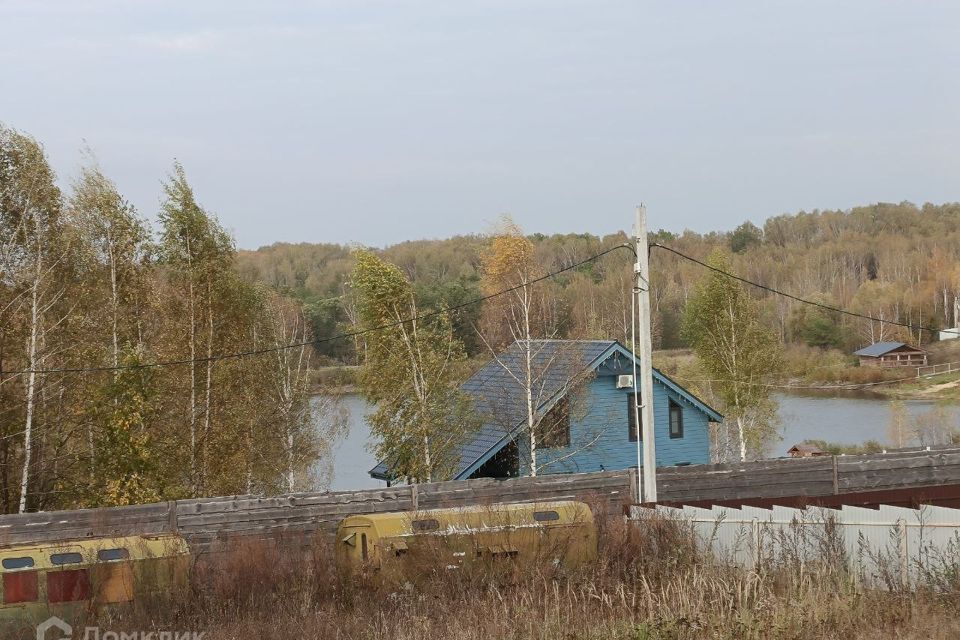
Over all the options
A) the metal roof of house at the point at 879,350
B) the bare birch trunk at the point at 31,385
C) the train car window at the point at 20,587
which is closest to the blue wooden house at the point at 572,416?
the bare birch trunk at the point at 31,385

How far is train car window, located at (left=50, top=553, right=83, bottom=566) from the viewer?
12.1 metres

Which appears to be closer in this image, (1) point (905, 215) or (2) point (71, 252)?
(2) point (71, 252)

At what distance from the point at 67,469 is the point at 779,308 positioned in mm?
87999

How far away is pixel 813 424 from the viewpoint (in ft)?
188

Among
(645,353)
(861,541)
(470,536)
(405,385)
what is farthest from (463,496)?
(405,385)

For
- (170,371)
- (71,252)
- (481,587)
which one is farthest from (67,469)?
(481,587)

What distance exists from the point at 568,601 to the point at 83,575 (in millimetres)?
5830

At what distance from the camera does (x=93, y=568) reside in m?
11.8

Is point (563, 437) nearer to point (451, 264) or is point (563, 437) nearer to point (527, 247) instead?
point (527, 247)

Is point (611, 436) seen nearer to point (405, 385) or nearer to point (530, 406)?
point (530, 406)

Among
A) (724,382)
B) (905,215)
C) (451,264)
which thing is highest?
(905,215)

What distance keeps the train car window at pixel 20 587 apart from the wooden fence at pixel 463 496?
3.17 metres

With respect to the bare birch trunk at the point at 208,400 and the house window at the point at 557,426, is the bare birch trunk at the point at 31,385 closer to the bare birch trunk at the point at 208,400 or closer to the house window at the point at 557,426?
the bare birch trunk at the point at 208,400

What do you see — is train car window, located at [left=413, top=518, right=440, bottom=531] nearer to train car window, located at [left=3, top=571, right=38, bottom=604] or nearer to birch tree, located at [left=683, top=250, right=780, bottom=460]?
train car window, located at [left=3, top=571, right=38, bottom=604]
